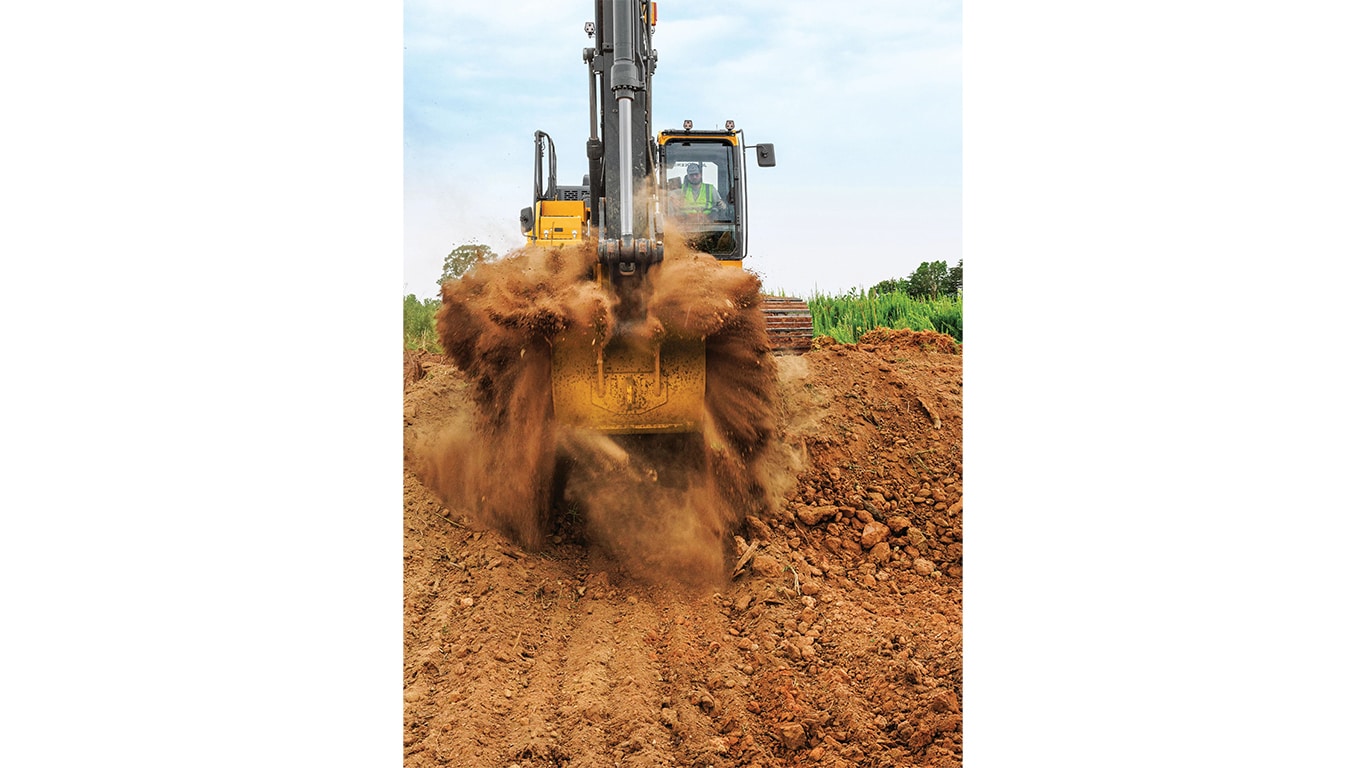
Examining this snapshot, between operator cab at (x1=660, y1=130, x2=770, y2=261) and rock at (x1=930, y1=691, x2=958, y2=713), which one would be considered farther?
operator cab at (x1=660, y1=130, x2=770, y2=261)

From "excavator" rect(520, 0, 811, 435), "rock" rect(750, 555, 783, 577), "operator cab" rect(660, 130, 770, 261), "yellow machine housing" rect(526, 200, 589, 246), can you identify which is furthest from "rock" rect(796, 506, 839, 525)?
"yellow machine housing" rect(526, 200, 589, 246)

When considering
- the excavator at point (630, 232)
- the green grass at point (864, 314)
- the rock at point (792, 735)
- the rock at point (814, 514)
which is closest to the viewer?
the rock at point (792, 735)

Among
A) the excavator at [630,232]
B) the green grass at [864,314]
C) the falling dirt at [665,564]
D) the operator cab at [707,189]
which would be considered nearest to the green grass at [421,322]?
the falling dirt at [665,564]

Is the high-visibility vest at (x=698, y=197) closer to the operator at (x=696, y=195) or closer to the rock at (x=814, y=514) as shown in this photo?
the operator at (x=696, y=195)

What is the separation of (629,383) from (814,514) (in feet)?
5.38

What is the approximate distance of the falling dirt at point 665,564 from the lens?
11.9 ft

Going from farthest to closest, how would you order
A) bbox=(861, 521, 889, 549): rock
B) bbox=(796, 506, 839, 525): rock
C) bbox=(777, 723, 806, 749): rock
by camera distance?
bbox=(796, 506, 839, 525): rock
bbox=(861, 521, 889, 549): rock
bbox=(777, 723, 806, 749): rock

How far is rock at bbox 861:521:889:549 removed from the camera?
5.46 metres

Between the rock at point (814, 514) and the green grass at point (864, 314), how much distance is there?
220 inches

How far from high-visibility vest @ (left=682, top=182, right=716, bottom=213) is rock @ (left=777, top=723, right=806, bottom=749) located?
11.9 ft

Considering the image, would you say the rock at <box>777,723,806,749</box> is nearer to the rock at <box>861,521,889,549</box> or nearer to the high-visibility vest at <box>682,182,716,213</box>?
the rock at <box>861,521,889,549</box>

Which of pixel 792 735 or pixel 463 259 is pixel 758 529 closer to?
pixel 792 735

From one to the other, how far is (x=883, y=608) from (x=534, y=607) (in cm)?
174
